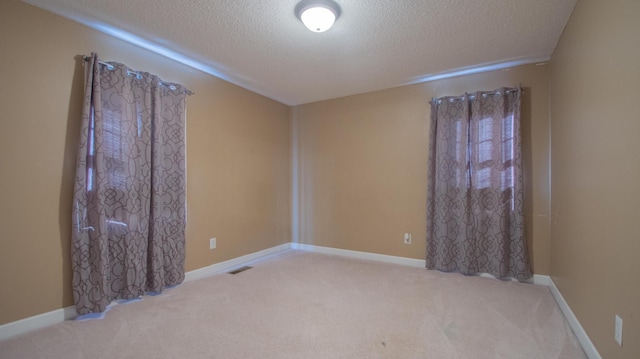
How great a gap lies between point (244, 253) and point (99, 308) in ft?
5.62

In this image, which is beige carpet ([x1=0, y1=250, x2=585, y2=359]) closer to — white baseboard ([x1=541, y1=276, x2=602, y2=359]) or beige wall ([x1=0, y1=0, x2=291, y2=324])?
white baseboard ([x1=541, y1=276, x2=602, y2=359])

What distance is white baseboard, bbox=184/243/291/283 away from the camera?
10.2 feet

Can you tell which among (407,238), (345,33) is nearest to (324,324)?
(407,238)

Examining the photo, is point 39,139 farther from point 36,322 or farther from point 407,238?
point 407,238

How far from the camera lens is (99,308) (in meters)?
2.21

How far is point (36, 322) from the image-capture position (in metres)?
2.01

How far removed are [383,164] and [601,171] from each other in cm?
238

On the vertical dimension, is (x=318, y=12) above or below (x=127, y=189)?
above

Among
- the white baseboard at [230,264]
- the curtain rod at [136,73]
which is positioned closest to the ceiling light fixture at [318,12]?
the curtain rod at [136,73]

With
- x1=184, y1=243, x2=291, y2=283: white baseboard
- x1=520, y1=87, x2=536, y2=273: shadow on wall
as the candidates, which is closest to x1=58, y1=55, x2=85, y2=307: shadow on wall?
x1=184, y1=243, x2=291, y2=283: white baseboard

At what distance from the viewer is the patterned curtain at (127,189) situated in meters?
2.20

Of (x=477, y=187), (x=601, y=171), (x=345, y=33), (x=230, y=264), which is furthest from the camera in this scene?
(x=230, y=264)

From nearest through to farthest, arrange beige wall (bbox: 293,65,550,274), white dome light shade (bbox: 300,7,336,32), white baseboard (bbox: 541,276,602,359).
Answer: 1. white baseboard (bbox: 541,276,602,359)
2. white dome light shade (bbox: 300,7,336,32)
3. beige wall (bbox: 293,65,550,274)

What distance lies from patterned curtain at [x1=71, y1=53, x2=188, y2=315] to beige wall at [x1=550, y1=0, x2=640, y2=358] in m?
3.28
